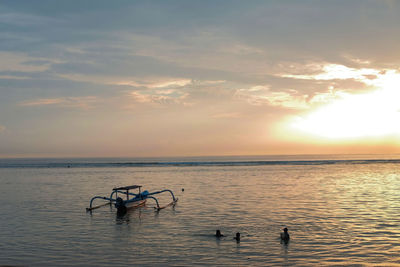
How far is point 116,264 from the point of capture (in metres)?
14.6

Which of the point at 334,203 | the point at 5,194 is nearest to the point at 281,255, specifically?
the point at 334,203

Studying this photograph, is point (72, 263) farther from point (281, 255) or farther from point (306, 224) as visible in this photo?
point (306, 224)

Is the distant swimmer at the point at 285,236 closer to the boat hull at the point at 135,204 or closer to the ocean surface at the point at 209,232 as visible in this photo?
the ocean surface at the point at 209,232

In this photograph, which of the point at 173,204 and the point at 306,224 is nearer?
the point at 306,224

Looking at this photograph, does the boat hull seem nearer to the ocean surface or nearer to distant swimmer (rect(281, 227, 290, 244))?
the ocean surface

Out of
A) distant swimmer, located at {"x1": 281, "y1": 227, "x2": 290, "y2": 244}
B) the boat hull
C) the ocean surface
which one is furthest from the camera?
the boat hull

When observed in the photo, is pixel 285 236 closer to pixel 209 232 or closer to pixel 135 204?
pixel 209 232

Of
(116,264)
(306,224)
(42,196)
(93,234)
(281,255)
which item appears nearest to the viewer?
(116,264)

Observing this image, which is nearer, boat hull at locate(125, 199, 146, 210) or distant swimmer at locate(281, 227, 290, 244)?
distant swimmer at locate(281, 227, 290, 244)

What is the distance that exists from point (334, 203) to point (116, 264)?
2123 cm

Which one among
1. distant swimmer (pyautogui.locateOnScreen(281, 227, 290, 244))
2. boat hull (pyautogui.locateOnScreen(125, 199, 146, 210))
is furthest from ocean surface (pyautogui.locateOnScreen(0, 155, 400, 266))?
boat hull (pyautogui.locateOnScreen(125, 199, 146, 210))

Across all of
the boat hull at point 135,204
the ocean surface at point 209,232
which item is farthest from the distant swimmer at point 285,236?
the boat hull at point 135,204

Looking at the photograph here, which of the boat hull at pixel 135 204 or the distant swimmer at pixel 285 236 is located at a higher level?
the distant swimmer at pixel 285 236

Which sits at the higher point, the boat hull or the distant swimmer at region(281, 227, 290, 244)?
the distant swimmer at region(281, 227, 290, 244)
